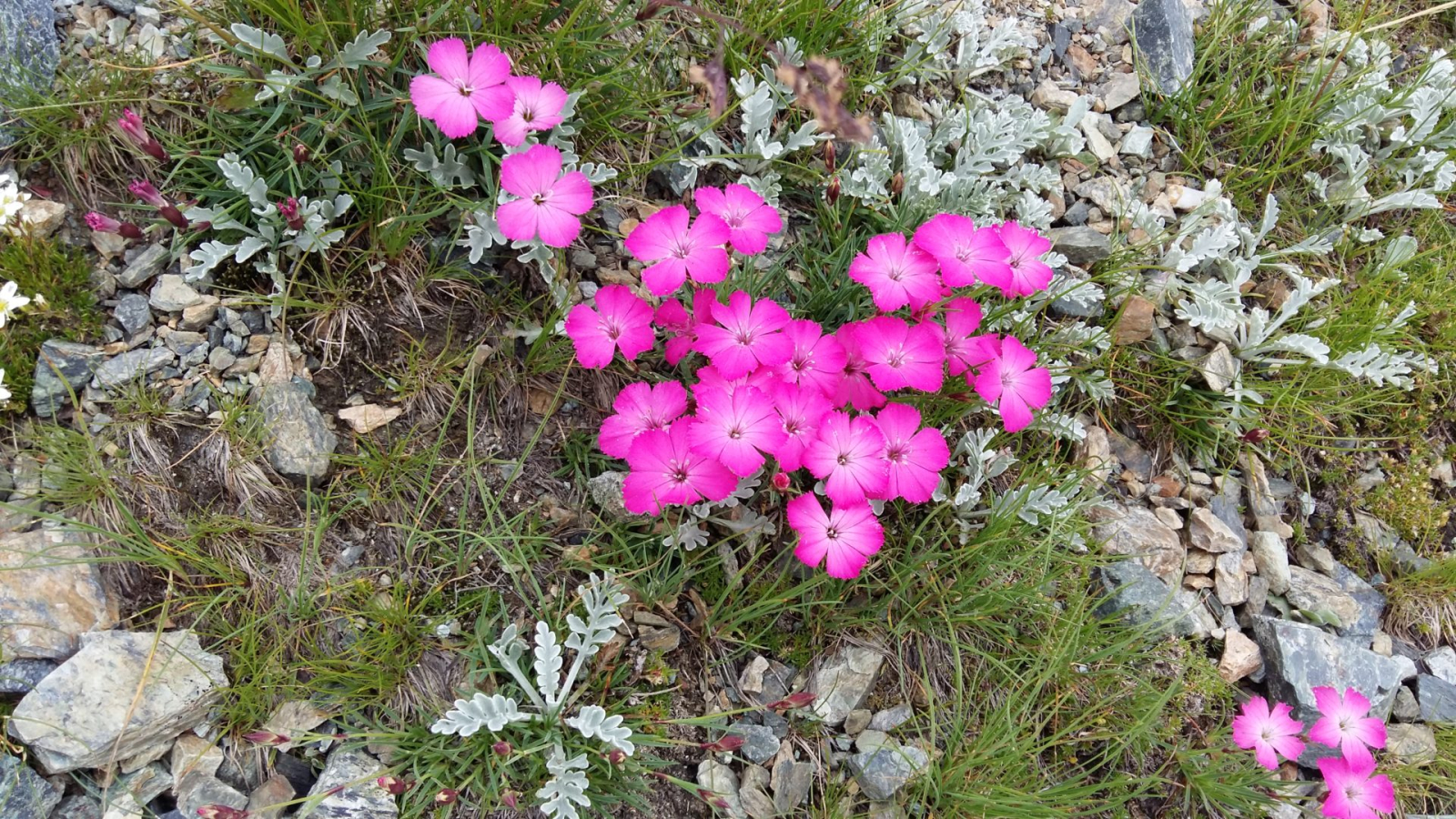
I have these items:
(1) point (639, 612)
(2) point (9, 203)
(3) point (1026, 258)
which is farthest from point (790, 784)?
(2) point (9, 203)

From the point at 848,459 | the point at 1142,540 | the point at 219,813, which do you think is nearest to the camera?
the point at 219,813

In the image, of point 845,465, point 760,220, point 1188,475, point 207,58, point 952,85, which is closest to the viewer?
point 845,465

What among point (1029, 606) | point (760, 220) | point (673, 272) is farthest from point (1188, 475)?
point (673, 272)

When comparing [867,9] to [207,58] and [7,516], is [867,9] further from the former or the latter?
[7,516]

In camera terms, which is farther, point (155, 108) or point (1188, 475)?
point (1188, 475)

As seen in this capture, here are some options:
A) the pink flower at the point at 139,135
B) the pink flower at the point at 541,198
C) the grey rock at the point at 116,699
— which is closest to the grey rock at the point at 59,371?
the pink flower at the point at 139,135

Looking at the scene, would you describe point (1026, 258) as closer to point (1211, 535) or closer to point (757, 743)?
point (1211, 535)

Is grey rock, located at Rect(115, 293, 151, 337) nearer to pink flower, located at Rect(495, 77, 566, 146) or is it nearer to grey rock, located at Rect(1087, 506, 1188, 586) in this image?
pink flower, located at Rect(495, 77, 566, 146)
